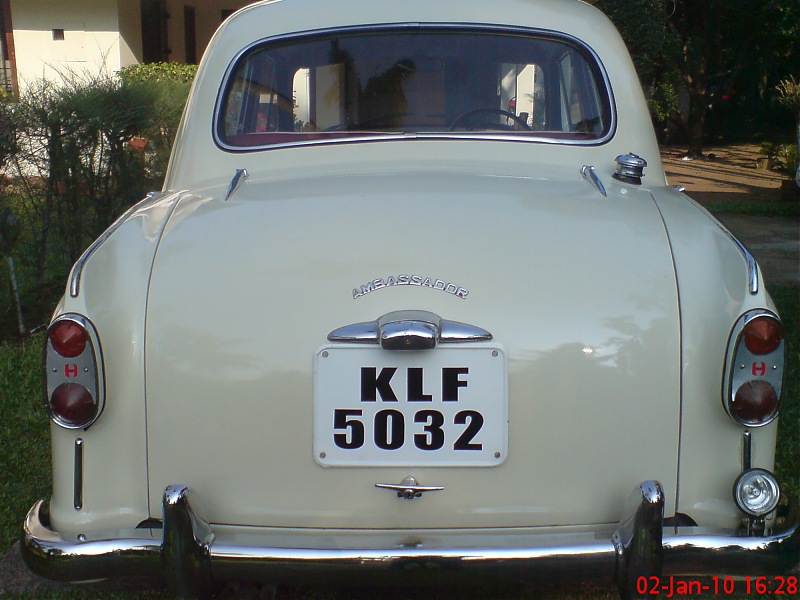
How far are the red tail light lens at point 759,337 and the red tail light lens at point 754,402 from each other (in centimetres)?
8

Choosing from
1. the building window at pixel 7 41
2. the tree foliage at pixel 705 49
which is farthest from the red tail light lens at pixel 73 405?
the tree foliage at pixel 705 49

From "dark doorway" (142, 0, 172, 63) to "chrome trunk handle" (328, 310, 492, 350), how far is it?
14325 millimetres

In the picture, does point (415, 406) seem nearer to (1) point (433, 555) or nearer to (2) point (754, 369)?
(1) point (433, 555)

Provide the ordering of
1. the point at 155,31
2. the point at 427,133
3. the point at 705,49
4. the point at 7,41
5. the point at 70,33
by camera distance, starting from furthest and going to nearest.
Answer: the point at 705,49
the point at 155,31
the point at 7,41
the point at 70,33
the point at 427,133

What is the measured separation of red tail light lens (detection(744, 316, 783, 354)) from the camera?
2.21m

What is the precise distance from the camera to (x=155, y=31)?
15.8 m

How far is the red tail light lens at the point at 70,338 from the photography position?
224 cm

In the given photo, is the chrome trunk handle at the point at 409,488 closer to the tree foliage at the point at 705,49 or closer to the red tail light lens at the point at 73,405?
the red tail light lens at the point at 73,405

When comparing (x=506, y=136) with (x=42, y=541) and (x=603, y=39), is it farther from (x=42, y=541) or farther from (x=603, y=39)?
(x=42, y=541)

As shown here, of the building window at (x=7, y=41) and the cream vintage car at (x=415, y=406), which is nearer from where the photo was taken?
the cream vintage car at (x=415, y=406)

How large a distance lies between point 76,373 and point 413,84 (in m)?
1.64

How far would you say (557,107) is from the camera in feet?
10.9

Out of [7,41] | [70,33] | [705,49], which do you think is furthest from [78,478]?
[705,49]

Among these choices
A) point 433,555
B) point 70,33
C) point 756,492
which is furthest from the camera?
point 70,33
